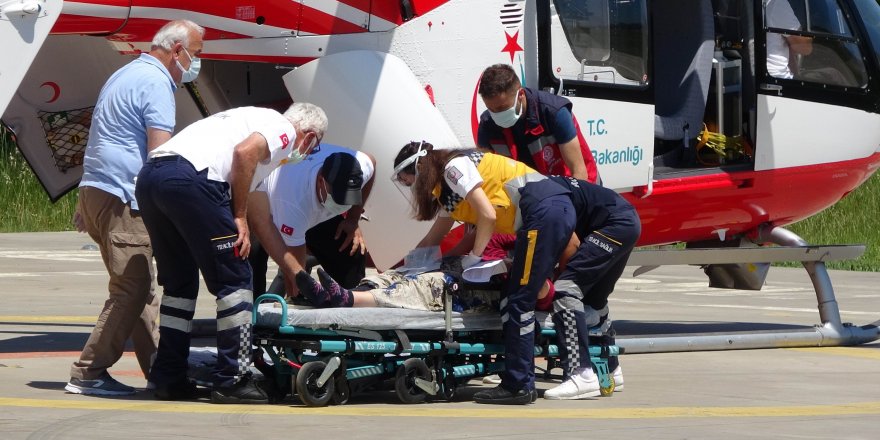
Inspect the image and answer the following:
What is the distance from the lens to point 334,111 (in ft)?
28.6

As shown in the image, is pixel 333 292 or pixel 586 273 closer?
pixel 333 292

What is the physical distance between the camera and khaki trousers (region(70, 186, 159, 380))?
24.3 ft

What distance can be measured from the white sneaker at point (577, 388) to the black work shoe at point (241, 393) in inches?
59.1

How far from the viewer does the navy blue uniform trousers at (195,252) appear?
6.91 metres

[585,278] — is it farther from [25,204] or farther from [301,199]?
[25,204]

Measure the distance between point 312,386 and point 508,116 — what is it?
218 centimetres

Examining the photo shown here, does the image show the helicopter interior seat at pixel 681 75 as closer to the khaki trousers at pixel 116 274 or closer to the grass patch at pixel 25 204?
the khaki trousers at pixel 116 274

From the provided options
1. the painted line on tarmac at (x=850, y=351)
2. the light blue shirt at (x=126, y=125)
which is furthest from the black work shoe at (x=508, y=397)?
the painted line on tarmac at (x=850, y=351)

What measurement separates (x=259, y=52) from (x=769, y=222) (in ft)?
13.5

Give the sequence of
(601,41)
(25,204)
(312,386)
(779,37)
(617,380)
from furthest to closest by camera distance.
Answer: (25,204) < (779,37) < (601,41) < (617,380) < (312,386)

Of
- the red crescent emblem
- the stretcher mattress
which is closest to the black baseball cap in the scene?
the stretcher mattress

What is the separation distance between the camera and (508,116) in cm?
840

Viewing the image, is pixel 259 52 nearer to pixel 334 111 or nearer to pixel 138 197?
pixel 334 111

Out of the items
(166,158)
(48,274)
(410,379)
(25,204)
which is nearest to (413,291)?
(410,379)
